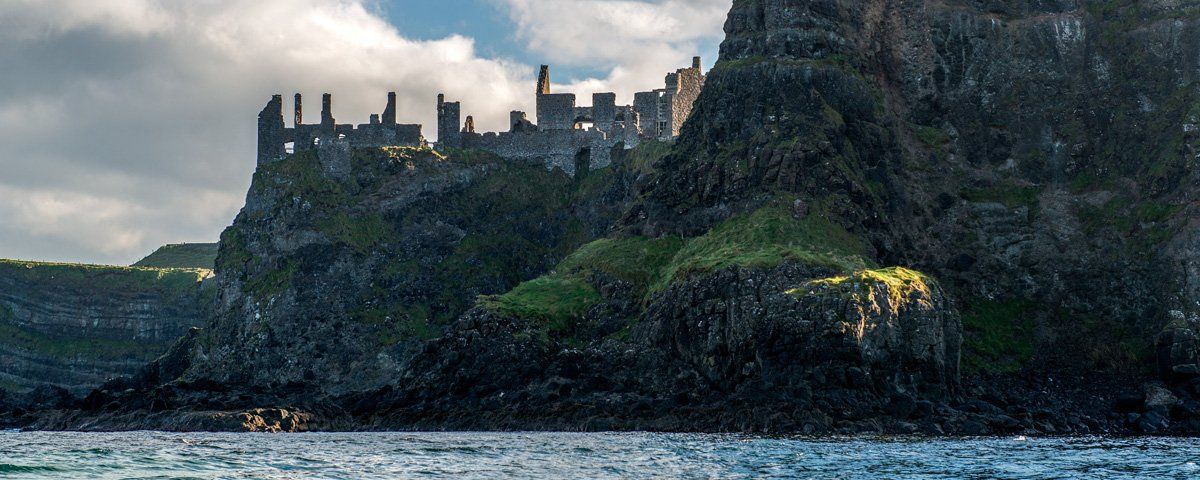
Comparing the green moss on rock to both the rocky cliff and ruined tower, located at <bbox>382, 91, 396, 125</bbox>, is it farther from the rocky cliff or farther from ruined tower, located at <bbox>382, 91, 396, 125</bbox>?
ruined tower, located at <bbox>382, 91, 396, 125</bbox>

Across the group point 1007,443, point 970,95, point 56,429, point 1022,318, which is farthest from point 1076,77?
point 56,429

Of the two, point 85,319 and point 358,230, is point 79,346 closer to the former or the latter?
point 85,319

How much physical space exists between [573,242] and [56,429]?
4919 cm

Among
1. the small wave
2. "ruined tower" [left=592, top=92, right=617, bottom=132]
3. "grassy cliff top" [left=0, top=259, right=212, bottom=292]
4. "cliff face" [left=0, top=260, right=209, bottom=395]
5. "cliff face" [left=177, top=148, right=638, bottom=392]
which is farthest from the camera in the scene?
"grassy cliff top" [left=0, top=259, right=212, bottom=292]

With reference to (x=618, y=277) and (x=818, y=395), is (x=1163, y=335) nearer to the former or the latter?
(x=818, y=395)

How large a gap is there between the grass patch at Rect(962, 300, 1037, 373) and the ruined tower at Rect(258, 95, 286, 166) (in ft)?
203

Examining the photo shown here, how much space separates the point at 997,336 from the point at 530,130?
50.0 metres

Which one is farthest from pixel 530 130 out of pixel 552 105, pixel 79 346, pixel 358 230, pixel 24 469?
pixel 24 469

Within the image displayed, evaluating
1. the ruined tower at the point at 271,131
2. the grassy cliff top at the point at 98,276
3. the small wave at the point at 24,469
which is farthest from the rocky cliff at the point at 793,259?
the small wave at the point at 24,469

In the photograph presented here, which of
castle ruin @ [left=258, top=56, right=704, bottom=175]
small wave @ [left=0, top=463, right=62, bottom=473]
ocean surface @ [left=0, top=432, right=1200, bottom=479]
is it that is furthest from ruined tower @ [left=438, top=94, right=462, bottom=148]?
small wave @ [left=0, top=463, right=62, bottom=473]

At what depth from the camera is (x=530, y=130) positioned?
487ft

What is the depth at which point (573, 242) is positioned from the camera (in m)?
141

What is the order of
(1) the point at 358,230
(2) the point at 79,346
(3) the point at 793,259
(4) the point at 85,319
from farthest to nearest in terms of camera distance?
(4) the point at 85,319 < (2) the point at 79,346 < (1) the point at 358,230 < (3) the point at 793,259

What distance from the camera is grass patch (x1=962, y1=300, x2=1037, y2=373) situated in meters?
110
